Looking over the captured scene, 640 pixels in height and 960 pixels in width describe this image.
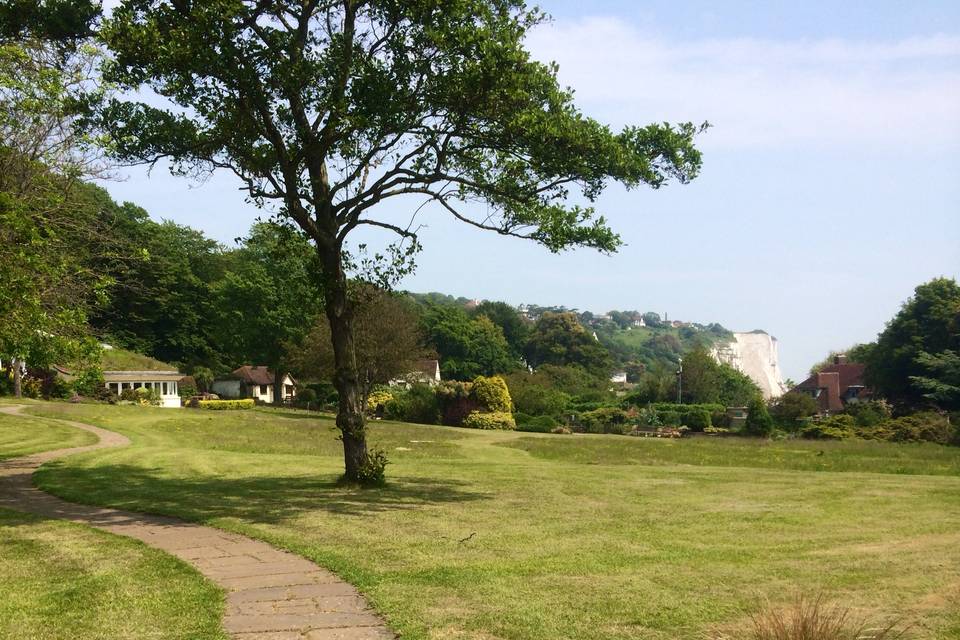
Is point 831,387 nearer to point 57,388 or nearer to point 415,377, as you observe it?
point 415,377

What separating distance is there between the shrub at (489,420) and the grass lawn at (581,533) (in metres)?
30.9

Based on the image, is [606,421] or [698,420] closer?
[698,420]

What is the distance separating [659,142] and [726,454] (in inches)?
724

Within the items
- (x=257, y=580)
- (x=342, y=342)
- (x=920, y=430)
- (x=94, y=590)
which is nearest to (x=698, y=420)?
(x=920, y=430)

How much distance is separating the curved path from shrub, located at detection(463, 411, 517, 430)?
136ft

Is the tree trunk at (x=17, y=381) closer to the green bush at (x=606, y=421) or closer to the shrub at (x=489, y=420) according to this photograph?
the shrub at (x=489, y=420)

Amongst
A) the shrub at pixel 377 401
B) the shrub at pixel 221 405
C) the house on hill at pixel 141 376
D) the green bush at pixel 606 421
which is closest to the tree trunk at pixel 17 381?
the house on hill at pixel 141 376

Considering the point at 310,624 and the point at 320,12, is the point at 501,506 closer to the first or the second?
the point at 310,624

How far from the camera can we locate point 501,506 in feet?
44.0

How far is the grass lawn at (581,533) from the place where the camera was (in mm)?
6980

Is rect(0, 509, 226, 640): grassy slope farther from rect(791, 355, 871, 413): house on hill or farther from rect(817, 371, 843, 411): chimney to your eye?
rect(817, 371, 843, 411): chimney

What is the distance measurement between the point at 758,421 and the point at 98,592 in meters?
50.0

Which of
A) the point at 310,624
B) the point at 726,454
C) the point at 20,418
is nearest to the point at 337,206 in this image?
the point at 310,624

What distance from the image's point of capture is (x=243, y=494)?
1484cm
